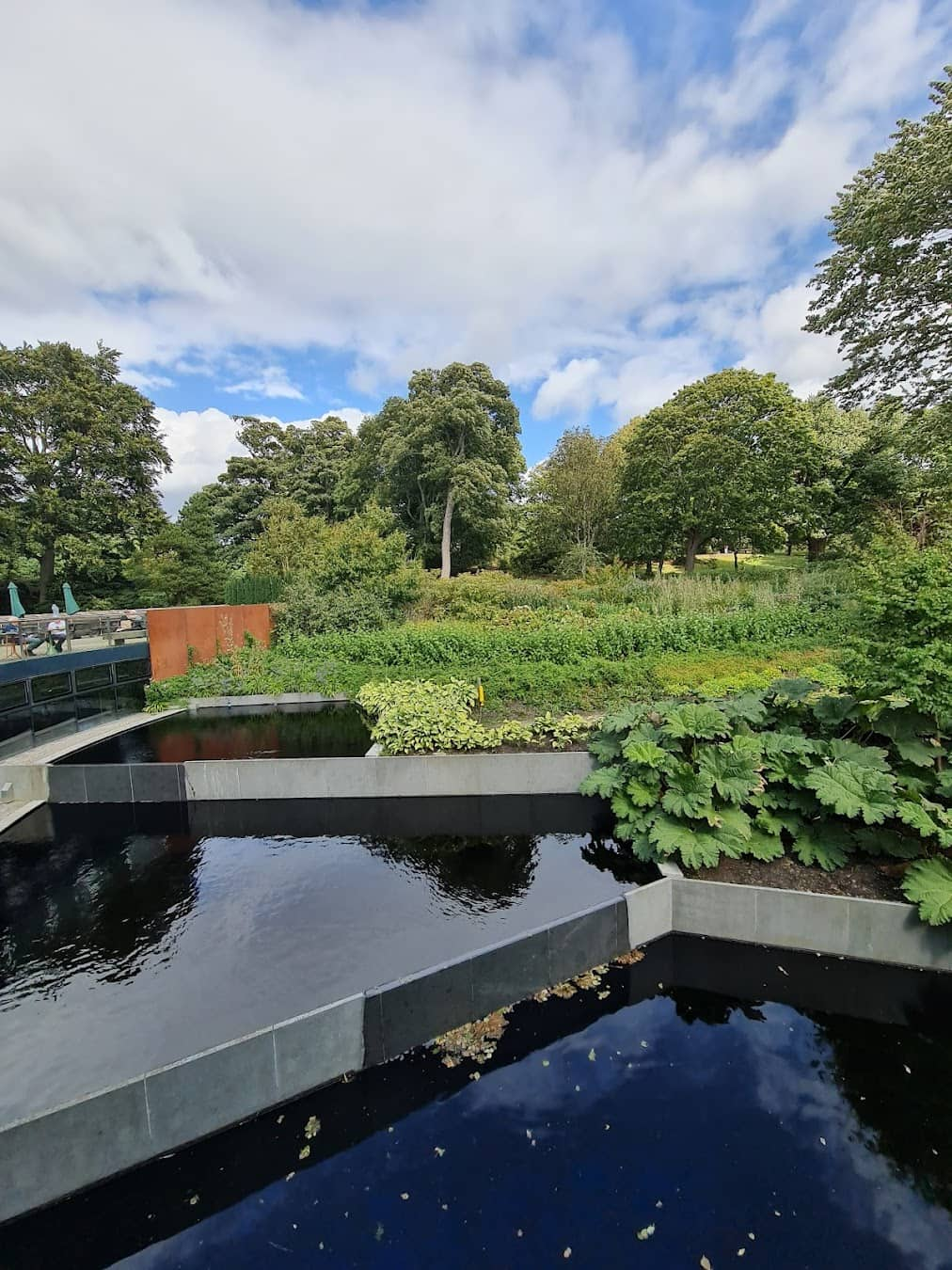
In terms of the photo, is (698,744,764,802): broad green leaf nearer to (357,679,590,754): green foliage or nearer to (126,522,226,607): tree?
(357,679,590,754): green foliage

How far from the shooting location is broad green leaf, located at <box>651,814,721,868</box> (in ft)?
15.8

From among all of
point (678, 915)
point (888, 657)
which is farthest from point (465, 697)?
point (888, 657)

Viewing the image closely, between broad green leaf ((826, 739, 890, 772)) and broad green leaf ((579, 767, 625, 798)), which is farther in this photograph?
broad green leaf ((579, 767, 625, 798))

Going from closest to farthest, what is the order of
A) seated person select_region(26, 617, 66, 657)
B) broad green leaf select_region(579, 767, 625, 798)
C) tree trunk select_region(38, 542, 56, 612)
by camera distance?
broad green leaf select_region(579, 767, 625, 798) → seated person select_region(26, 617, 66, 657) → tree trunk select_region(38, 542, 56, 612)

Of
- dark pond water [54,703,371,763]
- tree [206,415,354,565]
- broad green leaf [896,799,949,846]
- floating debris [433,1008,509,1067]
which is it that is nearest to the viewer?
floating debris [433,1008,509,1067]

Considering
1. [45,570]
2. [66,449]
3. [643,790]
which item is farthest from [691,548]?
[45,570]

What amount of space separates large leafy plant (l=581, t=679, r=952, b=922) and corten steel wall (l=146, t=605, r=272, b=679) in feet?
35.3

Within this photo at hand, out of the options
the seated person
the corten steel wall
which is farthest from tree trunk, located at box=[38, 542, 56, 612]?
the seated person

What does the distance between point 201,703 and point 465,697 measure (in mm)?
6383

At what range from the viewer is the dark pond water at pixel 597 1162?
2.68 meters

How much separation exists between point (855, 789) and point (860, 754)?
452mm

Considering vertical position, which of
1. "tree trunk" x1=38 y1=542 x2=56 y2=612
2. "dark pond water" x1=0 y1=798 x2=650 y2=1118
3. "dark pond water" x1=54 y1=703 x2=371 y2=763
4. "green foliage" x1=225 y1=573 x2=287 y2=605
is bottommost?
"dark pond water" x1=0 y1=798 x2=650 y2=1118

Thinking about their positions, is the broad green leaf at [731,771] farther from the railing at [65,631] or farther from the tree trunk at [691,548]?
the tree trunk at [691,548]

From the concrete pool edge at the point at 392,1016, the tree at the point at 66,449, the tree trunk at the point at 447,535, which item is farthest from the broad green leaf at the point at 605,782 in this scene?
the tree at the point at 66,449
